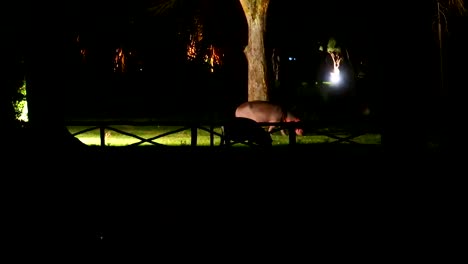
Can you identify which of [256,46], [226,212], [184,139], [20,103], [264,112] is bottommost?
[226,212]

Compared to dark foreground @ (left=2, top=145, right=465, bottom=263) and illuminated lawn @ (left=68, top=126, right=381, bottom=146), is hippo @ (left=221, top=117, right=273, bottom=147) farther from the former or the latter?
dark foreground @ (left=2, top=145, right=465, bottom=263)

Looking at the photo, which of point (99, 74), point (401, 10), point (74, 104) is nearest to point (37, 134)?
point (401, 10)

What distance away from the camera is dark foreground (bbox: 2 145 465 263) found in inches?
322

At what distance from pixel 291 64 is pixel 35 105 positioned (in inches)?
2329

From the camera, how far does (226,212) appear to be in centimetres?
1003

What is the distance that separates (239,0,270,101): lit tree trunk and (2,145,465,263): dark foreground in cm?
1335

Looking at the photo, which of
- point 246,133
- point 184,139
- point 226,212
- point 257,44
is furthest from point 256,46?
point 226,212

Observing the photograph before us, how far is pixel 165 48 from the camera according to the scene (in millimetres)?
47906

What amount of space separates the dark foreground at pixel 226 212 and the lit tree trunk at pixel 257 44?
13348mm

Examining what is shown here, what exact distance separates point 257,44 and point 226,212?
55.1 feet

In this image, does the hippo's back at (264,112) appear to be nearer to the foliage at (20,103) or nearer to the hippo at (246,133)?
the hippo at (246,133)

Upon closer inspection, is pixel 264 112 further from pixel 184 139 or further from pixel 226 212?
pixel 226 212

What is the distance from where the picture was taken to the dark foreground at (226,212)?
8180mm

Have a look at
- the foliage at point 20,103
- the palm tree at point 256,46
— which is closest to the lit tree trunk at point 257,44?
the palm tree at point 256,46
